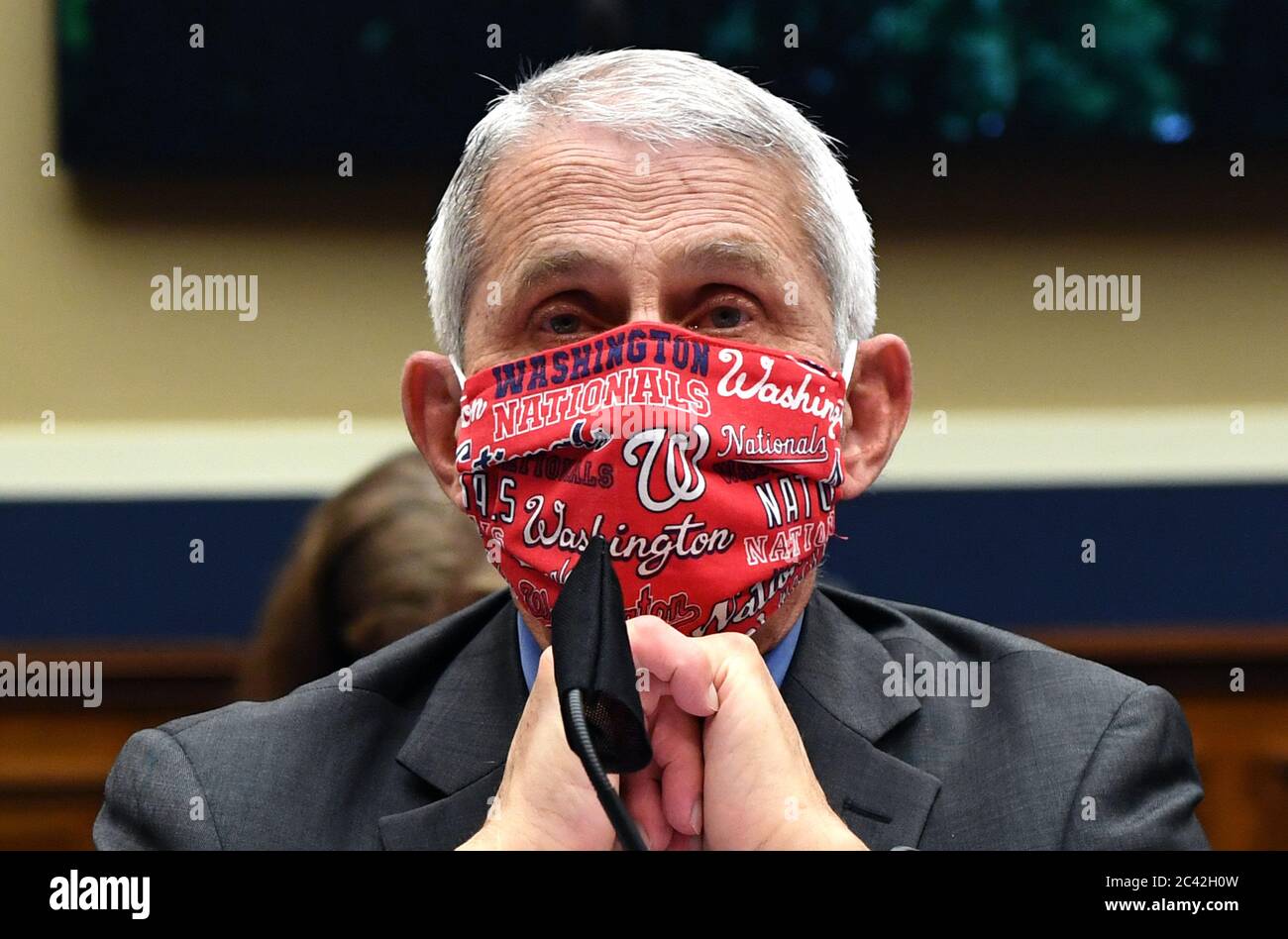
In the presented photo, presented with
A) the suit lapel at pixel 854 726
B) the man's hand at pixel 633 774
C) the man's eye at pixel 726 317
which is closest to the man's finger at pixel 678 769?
the man's hand at pixel 633 774

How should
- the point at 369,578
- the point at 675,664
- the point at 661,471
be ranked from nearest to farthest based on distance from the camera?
the point at 675,664 → the point at 661,471 → the point at 369,578

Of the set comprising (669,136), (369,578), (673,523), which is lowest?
(369,578)

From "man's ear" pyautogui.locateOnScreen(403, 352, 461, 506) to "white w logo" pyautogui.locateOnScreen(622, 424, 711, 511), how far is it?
1.14 feet

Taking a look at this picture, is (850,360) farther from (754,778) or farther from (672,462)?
(754,778)

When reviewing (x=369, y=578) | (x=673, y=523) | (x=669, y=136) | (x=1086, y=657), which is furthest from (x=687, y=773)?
(x=1086, y=657)

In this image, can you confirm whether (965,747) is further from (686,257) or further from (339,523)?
(339,523)

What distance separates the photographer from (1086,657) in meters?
3.68

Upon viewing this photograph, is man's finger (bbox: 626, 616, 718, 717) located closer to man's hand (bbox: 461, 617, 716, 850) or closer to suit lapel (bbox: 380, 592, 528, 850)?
man's hand (bbox: 461, 617, 716, 850)

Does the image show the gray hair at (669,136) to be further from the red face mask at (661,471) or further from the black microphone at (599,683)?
the black microphone at (599,683)

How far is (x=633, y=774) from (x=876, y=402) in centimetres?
70

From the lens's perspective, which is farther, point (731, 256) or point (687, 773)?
point (731, 256)

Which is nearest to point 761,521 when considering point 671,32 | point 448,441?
point 448,441
